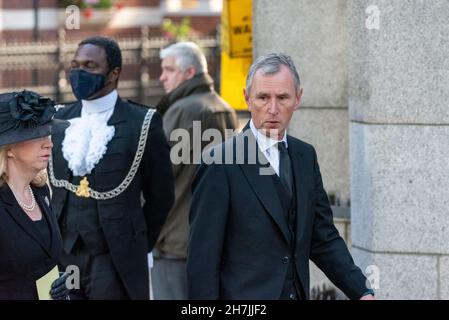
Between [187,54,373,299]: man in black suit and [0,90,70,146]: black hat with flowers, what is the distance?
761 millimetres

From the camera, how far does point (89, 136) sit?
789 centimetres

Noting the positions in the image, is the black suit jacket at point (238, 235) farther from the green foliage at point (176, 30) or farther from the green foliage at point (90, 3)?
the green foliage at point (90, 3)

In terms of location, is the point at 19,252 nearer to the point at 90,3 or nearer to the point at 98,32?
the point at 90,3

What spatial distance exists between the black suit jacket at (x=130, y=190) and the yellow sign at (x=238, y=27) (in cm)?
243

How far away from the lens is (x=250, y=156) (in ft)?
18.9

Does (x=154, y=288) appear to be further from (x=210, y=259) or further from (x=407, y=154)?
(x=210, y=259)

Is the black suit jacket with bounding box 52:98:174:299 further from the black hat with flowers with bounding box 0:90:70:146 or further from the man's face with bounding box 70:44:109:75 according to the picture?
the black hat with flowers with bounding box 0:90:70:146

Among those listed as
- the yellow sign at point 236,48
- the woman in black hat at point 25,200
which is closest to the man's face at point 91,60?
the woman in black hat at point 25,200

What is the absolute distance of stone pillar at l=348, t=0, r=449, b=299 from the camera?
7.73m

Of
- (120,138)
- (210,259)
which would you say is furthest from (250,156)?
(120,138)

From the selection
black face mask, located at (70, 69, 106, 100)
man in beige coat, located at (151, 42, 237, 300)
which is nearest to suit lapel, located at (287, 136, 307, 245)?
black face mask, located at (70, 69, 106, 100)

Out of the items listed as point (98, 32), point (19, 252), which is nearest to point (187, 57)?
point (19, 252)

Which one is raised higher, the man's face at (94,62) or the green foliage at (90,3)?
the green foliage at (90,3)

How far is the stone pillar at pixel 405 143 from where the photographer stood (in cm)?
773
